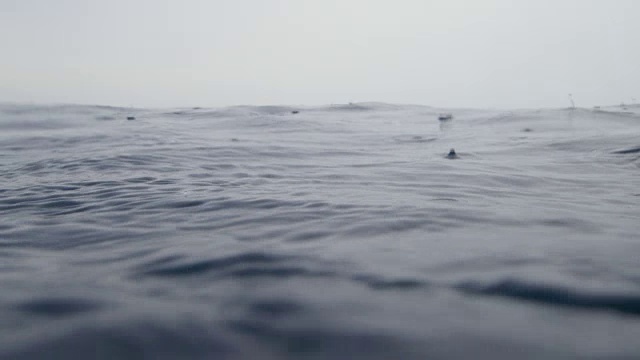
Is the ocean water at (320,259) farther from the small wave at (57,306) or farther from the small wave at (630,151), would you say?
the small wave at (630,151)

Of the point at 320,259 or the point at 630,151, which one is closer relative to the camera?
the point at 320,259

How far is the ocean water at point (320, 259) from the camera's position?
204 centimetres

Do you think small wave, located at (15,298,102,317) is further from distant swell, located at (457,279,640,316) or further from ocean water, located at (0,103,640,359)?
distant swell, located at (457,279,640,316)

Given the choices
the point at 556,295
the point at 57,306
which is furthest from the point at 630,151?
the point at 57,306

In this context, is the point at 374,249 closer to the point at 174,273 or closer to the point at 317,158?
the point at 174,273

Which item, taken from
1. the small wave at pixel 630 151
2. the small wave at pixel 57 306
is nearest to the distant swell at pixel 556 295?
the small wave at pixel 57 306

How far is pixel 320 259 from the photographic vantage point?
117 inches

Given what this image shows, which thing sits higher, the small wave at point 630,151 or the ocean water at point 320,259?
the small wave at point 630,151

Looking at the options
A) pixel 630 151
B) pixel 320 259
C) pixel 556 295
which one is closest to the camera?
pixel 556 295

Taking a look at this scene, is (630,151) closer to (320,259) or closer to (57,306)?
(320,259)

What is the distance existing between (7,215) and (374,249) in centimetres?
289

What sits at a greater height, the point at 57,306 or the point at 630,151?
the point at 630,151

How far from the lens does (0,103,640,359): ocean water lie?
2.04m

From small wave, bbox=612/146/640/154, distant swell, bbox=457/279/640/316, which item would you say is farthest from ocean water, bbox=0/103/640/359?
small wave, bbox=612/146/640/154
